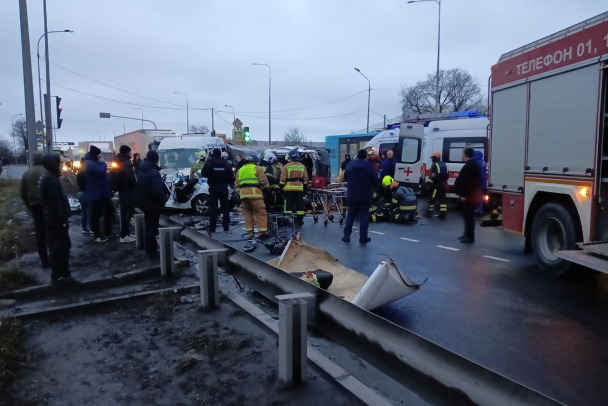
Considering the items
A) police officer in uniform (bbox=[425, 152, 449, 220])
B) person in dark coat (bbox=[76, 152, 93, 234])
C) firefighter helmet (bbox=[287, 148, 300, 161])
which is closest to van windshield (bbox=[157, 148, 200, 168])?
person in dark coat (bbox=[76, 152, 93, 234])

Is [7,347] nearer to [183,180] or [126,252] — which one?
[126,252]

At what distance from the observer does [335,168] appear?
31.7 metres

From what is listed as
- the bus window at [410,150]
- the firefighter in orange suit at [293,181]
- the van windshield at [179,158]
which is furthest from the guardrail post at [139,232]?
the bus window at [410,150]

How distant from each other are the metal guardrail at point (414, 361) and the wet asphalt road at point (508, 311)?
1681 mm

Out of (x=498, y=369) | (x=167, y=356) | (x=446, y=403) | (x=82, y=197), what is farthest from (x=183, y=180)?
(x=446, y=403)

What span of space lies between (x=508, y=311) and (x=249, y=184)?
5826 mm

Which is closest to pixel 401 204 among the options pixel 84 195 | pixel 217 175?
pixel 217 175

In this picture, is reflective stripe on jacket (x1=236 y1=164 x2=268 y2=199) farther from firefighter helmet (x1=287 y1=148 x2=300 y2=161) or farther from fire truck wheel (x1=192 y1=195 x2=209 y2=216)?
fire truck wheel (x1=192 y1=195 x2=209 y2=216)

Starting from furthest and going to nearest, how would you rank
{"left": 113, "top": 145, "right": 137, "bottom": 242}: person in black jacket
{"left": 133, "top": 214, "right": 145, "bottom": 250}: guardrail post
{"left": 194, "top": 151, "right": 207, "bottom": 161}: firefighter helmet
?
{"left": 194, "top": 151, "right": 207, "bottom": 161}: firefighter helmet, {"left": 113, "top": 145, "right": 137, "bottom": 242}: person in black jacket, {"left": 133, "top": 214, "right": 145, "bottom": 250}: guardrail post

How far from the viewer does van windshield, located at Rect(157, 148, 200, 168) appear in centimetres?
1825

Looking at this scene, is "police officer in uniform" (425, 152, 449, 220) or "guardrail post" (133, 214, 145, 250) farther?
"police officer in uniform" (425, 152, 449, 220)

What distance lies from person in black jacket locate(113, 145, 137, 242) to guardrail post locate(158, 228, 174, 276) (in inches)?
133

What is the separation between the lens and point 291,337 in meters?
3.34

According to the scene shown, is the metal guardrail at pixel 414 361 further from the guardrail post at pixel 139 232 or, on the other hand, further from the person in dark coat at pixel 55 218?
the guardrail post at pixel 139 232
